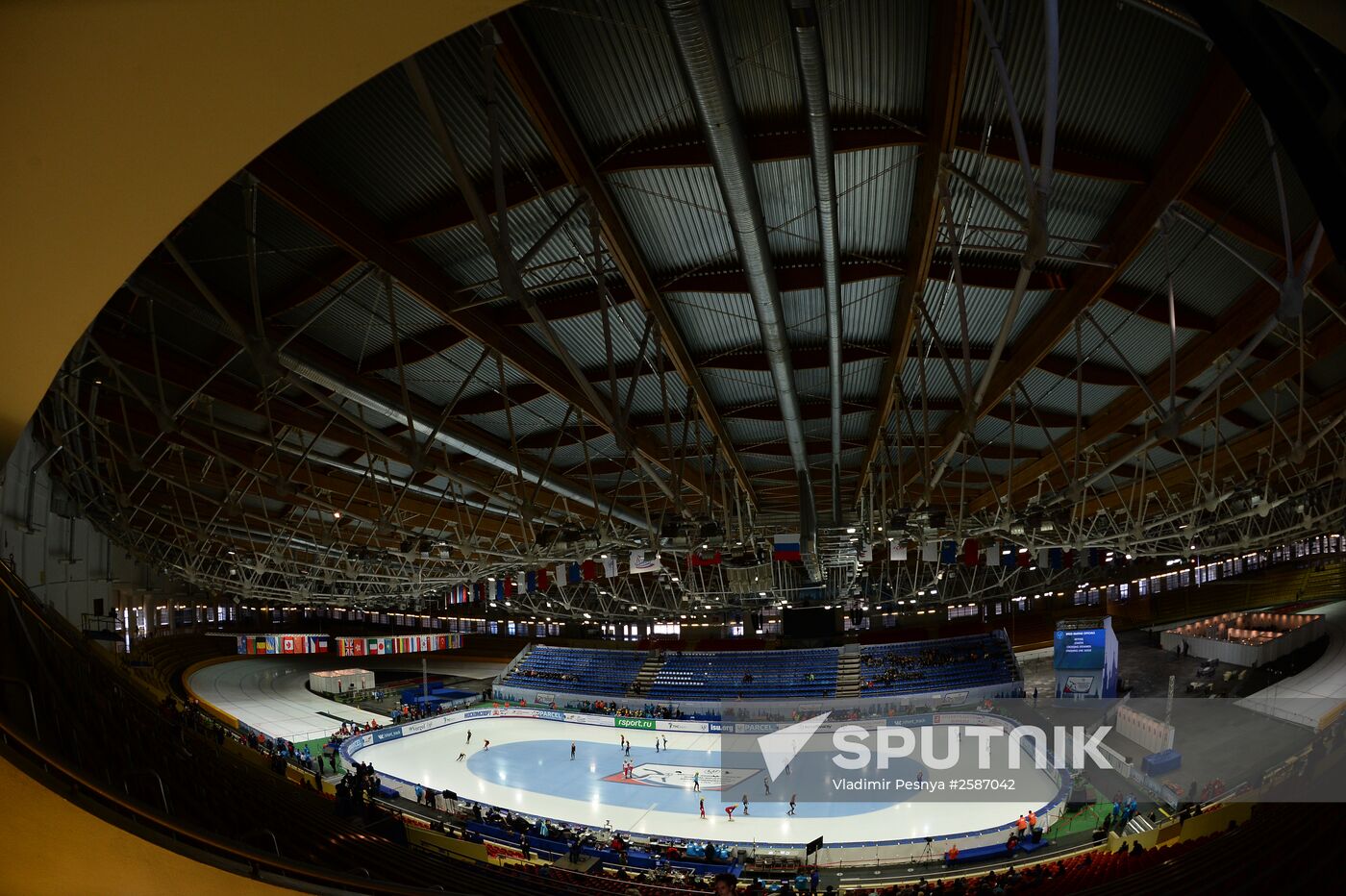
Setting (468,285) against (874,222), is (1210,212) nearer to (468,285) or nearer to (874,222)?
(874,222)

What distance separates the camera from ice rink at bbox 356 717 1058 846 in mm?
25578

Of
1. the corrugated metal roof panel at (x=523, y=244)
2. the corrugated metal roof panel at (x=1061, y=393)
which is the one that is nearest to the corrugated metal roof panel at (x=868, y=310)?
the corrugated metal roof panel at (x=1061, y=393)

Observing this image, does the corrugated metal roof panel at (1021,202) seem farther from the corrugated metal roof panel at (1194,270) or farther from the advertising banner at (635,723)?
the advertising banner at (635,723)

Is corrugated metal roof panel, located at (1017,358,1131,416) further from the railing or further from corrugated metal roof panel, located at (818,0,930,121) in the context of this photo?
the railing

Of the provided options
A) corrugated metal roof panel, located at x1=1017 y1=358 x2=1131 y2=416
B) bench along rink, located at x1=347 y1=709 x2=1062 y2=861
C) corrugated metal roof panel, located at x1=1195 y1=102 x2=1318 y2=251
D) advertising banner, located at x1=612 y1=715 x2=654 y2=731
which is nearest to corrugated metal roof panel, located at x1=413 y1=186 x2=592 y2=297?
corrugated metal roof panel, located at x1=1195 y1=102 x2=1318 y2=251

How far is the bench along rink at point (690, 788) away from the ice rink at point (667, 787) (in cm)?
5

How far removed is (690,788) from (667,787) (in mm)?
1024

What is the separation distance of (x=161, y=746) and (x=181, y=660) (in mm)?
42743

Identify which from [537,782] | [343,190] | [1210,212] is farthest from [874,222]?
[537,782]

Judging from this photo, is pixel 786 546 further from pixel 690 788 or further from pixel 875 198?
pixel 875 198

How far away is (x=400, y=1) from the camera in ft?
10.7

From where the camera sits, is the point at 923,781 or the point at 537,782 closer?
the point at 923,781

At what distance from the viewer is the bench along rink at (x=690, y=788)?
2525 cm

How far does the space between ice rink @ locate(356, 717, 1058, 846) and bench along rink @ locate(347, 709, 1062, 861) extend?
50 mm
